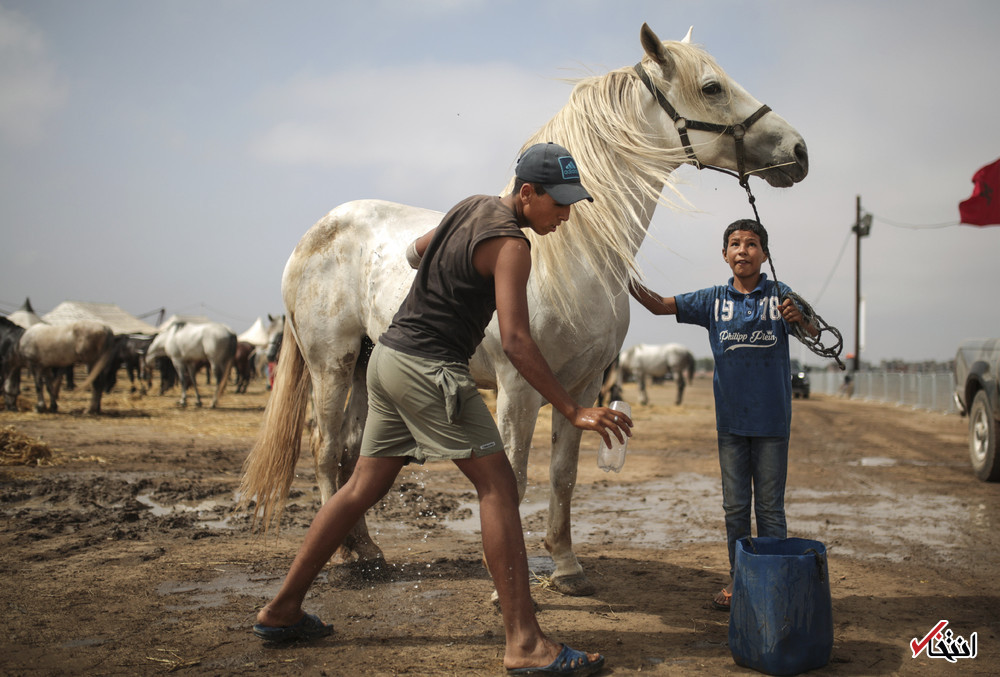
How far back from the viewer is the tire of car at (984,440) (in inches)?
267

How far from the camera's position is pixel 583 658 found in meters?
2.23

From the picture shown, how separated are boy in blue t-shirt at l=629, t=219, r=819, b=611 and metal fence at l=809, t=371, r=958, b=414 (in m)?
14.6

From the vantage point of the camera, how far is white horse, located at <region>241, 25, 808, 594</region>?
301cm

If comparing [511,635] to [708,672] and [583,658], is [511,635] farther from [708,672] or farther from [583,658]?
[708,672]

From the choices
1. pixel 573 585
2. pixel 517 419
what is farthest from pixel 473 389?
pixel 573 585

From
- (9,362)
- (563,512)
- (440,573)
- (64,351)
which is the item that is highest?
(64,351)

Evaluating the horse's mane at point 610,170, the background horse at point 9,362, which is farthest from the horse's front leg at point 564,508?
the background horse at point 9,362

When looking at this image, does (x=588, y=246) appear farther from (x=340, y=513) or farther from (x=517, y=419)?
(x=340, y=513)

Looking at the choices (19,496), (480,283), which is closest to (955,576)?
(480,283)

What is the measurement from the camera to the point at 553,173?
88.8 inches

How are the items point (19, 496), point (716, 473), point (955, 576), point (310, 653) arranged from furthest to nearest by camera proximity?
point (716, 473) < point (19, 496) < point (955, 576) < point (310, 653)

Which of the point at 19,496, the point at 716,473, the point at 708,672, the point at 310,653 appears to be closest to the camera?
the point at 708,672

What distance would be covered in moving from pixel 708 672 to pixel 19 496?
563cm

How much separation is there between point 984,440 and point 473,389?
716 centimetres
